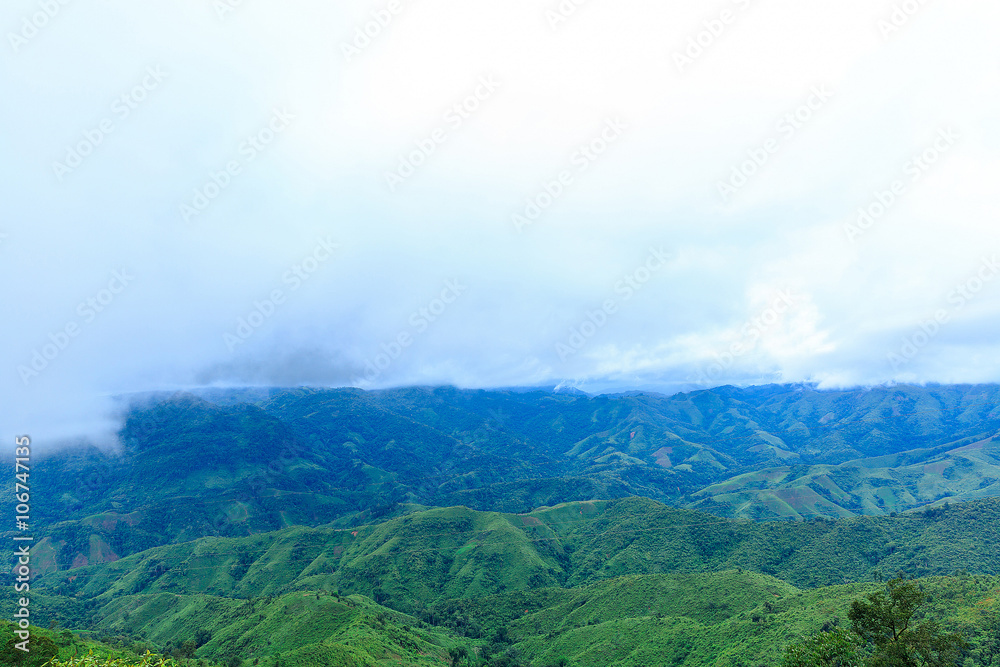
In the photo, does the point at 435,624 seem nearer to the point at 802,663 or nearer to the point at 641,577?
the point at 641,577

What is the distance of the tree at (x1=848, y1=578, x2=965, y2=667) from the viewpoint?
125ft

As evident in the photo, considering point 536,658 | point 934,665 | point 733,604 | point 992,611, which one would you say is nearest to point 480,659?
point 536,658

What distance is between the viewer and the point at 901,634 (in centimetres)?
4097

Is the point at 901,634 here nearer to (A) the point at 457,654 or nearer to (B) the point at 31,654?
(B) the point at 31,654

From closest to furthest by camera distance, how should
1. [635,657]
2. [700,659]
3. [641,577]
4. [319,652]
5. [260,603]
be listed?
[319,652]
[700,659]
[635,657]
[260,603]
[641,577]

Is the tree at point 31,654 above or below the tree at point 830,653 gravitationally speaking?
above

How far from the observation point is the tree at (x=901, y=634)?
38.2 meters

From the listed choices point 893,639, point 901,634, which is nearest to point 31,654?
point 893,639

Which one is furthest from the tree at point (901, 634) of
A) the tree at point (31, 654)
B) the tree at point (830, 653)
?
the tree at point (31, 654)

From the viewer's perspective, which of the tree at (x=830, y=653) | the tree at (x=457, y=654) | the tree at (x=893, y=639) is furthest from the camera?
the tree at (x=457, y=654)

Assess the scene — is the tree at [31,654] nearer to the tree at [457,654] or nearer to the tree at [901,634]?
the tree at [457,654]

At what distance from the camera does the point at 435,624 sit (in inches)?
7653

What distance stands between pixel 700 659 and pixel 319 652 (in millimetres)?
100218

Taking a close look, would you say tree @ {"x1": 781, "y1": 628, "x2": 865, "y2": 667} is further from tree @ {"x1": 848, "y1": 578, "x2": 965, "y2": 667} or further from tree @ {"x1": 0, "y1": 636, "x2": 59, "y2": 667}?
tree @ {"x1": 0, "y1": 636, "x2": 59, "y2": 667}
